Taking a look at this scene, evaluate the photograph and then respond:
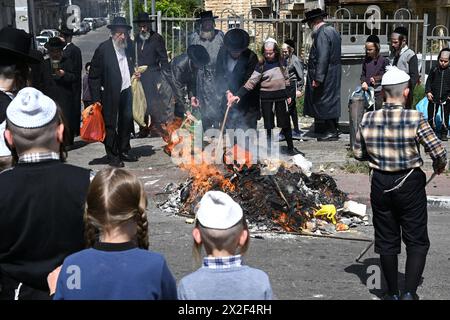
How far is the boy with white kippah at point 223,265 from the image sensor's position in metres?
2.76

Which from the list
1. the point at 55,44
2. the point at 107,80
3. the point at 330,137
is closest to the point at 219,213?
the point at 107,80

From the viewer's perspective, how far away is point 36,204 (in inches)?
118

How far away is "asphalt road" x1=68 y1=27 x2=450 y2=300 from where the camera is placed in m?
5.42

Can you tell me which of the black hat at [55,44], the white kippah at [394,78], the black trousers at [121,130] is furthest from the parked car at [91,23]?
the white kippah at [394,78]

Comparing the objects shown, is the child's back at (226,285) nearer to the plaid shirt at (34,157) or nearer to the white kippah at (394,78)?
the plaid shirt at (34,157)

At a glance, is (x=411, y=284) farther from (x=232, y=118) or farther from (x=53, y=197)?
(x=232, y=118)

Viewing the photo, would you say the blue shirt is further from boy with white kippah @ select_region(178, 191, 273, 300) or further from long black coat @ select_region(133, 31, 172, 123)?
long black coat @ select_region(133, 31, 172, 123)

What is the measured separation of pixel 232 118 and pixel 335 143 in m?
2.31

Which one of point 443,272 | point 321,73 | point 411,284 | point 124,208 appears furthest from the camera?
point 321,73

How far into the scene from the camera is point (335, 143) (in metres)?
11.2

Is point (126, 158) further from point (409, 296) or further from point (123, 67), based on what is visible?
point (409, 296)

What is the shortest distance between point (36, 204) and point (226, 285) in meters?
0.89

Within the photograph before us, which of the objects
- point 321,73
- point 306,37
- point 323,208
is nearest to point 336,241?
point 323,208

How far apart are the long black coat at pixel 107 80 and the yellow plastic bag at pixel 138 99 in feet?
2.70
